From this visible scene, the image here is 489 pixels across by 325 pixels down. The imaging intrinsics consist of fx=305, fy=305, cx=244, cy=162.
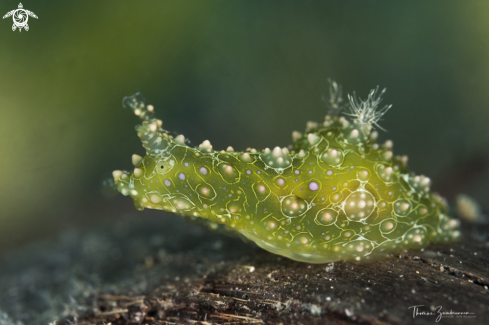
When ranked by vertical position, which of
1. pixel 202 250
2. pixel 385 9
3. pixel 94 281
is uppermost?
pixel 385 9

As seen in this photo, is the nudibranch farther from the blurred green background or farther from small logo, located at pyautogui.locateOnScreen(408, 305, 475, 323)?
the blurred green background

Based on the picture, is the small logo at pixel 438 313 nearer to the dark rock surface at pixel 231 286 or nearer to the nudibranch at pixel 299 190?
the dark rock surface at pixel 231 286

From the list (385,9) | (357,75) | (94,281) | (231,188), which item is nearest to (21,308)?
(94,281)

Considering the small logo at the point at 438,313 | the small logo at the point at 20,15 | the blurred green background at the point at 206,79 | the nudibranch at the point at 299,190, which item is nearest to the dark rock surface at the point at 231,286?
the small logo at the point at 438,313

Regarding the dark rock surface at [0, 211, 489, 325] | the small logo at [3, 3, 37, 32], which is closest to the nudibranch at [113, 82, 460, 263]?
the dark rock surface at [0, 211, 489, 325]

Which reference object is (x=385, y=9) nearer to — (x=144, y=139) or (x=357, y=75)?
(x=357, y=75)

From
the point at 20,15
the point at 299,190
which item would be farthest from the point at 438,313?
the point at 20,15

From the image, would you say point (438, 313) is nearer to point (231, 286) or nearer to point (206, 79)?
point (231, 286)
